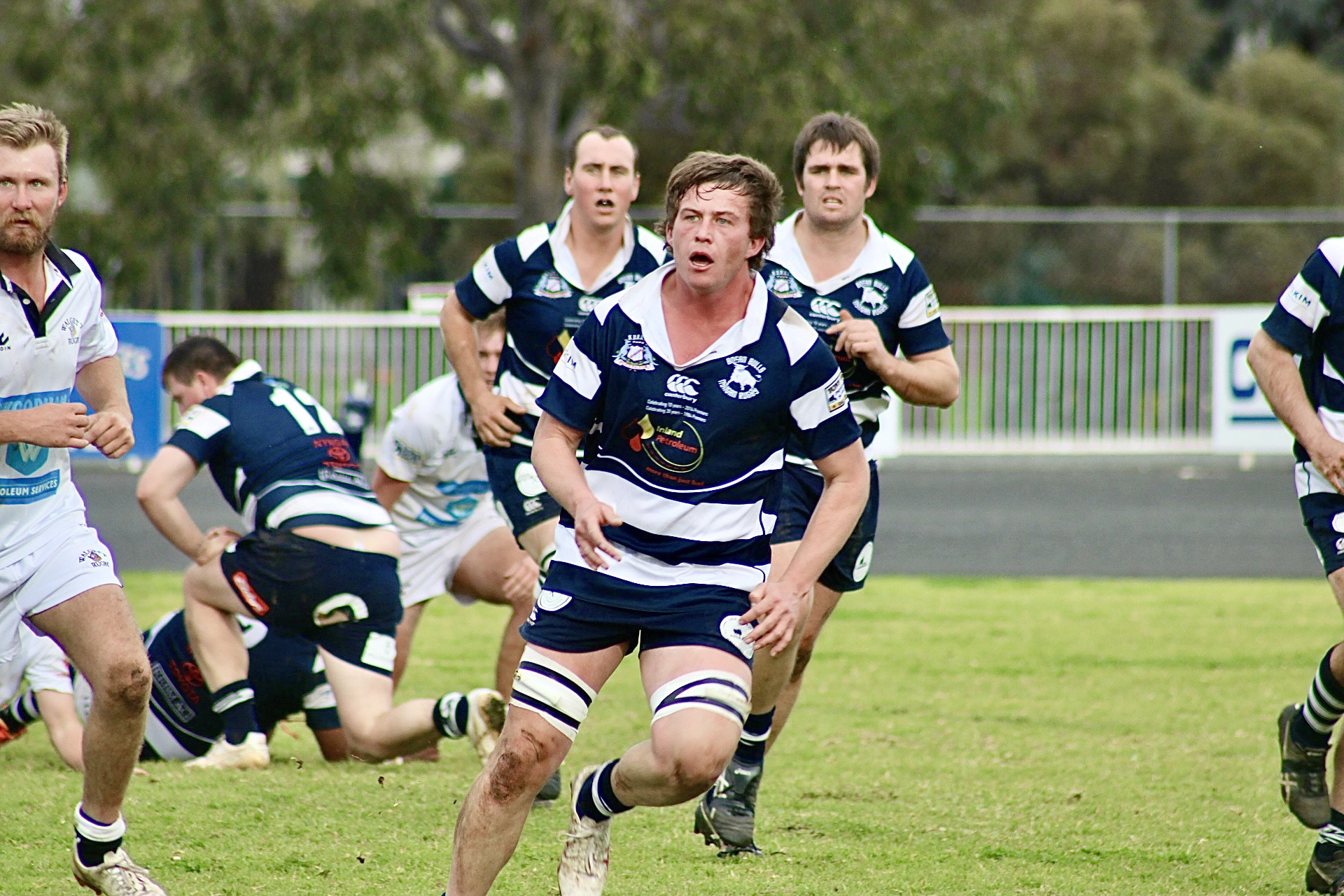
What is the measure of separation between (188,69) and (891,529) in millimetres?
13881

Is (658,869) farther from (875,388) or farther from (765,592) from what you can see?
(875,388)

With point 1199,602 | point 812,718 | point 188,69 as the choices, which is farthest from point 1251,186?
point 812,718

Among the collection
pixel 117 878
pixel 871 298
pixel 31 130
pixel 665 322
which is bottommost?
pixel 117 878

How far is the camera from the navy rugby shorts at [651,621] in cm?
408

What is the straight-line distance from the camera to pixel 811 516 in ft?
17.4

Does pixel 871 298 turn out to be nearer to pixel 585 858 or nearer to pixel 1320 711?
pixel 1320 711

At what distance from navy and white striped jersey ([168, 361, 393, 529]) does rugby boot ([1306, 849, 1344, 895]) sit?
11.8 ft

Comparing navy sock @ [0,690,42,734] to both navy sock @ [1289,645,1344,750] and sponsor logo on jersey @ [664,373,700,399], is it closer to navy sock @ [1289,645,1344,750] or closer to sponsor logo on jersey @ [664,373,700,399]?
sponsor logo on jersey @ [664,373,700,399]

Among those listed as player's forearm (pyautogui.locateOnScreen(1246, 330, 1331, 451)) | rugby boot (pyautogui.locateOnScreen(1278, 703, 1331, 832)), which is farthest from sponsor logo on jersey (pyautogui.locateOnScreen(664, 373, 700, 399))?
rugby boot (pyautogui.locateOnScreen(1278, 703, 1331, 832))

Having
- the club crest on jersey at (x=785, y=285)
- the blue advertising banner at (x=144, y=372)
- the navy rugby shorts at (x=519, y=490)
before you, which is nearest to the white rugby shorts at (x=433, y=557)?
the navy rugby shorts at (x=519, y=490)

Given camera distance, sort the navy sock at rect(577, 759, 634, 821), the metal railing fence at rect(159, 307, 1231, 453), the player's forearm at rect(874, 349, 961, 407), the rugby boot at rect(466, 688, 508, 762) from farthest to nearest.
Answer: the metal railing fence at rect(159, 307, 1231, 453) → the rugby boot at rect(466, 688, 508, 762) → the player's forearm at rect(874, 349, 961, 407) → the navy sock at rect(577, 759, 634, 821)

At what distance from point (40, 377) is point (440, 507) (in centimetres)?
318

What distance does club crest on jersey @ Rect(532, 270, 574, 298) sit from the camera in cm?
599

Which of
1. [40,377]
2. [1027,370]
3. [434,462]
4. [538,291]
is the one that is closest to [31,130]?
[40,377]
